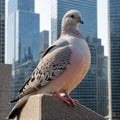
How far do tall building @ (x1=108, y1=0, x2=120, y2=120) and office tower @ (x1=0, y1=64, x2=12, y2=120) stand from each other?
7169 centimetres

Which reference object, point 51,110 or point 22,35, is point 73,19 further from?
point 22,35

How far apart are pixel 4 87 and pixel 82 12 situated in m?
138

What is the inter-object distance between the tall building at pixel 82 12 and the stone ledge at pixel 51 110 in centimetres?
14242

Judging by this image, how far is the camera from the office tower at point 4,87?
26.5 metres

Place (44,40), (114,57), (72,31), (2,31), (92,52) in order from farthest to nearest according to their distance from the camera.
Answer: (44,40)
(92,52)
(114,57)
(2,31)
(72,31)

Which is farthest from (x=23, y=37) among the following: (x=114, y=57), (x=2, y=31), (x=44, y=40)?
(x=2, y=31)

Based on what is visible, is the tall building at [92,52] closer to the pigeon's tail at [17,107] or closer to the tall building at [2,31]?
the tall building at [2,31]

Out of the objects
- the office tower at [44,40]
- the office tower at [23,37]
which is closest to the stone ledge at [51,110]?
the office tower at [23,37]

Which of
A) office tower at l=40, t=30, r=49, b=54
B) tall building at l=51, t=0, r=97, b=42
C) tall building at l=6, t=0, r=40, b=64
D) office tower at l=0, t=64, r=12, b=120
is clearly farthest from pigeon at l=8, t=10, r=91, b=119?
office tower at l=40, t=30, r=49, b=54

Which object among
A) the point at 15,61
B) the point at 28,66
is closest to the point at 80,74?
the point at 28,66

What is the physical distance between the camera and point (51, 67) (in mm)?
5680

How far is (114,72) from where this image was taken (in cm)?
10600

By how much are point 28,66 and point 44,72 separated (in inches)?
5581

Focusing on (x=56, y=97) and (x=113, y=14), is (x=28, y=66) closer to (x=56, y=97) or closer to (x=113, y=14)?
(x=113, y=14)
